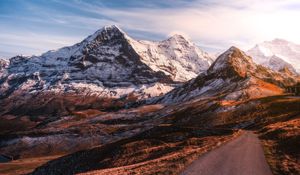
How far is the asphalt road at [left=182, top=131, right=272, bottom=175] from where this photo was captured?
120ft

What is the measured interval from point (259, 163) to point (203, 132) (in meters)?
41.6

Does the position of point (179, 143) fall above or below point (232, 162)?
below

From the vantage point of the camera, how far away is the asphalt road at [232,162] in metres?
36.7

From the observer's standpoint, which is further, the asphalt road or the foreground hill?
the foreground hill

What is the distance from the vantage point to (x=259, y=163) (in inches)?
1572

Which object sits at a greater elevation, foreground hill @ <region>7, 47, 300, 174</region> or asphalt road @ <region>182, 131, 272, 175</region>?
asphalt road @ <region>182, 131, 272, 175</region>

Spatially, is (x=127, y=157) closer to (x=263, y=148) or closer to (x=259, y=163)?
(x=263, y=148)

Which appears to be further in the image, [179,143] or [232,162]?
[179,143]

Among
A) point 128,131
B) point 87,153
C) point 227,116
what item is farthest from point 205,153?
point 128,131

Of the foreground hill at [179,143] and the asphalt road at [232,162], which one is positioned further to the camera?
the foreground hill at [179,143]

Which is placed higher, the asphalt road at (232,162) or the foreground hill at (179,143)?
the asphalt road at (232,162)

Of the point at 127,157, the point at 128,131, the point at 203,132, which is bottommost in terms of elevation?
the point at 128,131

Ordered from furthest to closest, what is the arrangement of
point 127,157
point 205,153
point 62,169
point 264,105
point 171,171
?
1. point 264,105
2. point 62,169
3. point 127,157
4. point 205,153
5. point 171,171

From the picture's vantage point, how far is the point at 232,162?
40.9 m
